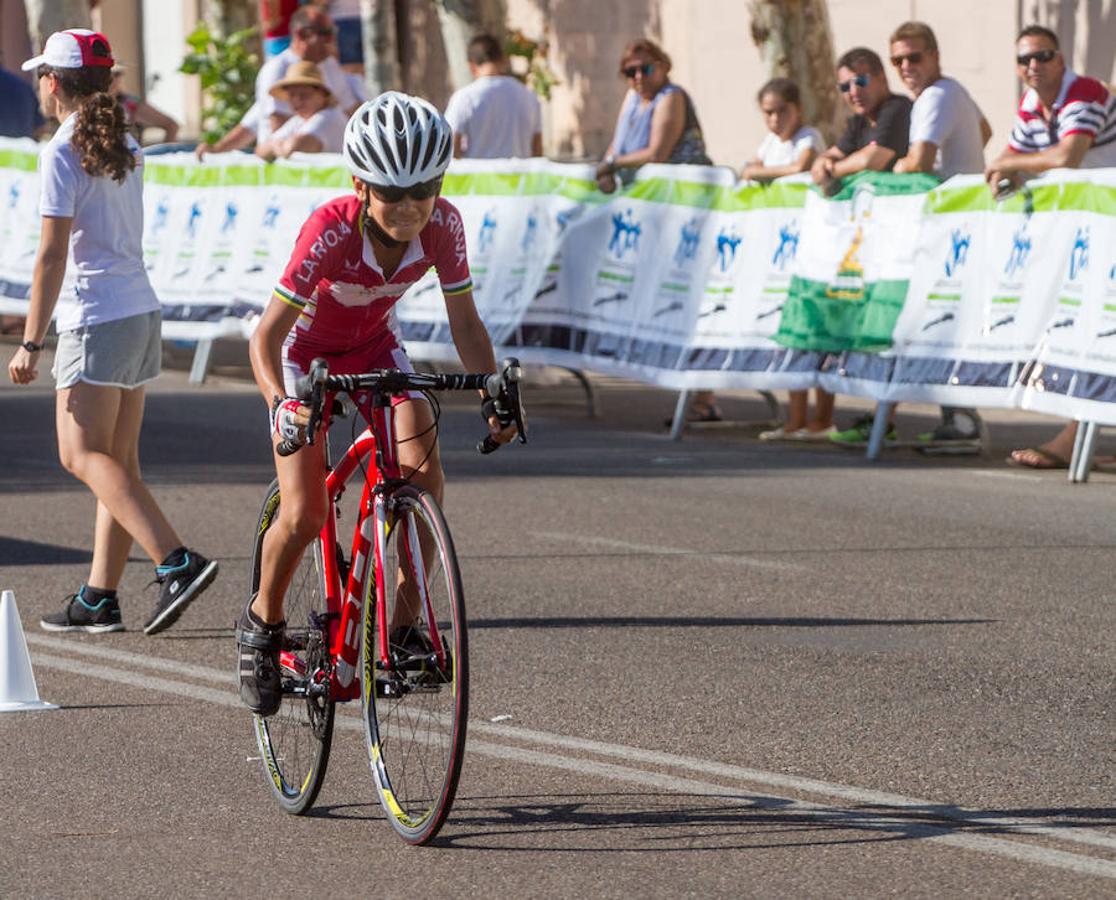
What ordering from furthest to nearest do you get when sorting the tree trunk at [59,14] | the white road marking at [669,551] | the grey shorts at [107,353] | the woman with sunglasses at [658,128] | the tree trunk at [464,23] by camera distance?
the tree trunk at [59,14] < the tree trunk at [464,23] < the woman with sunglasses at [658,128] < the white road marking at [669,551] < the grey shorts at [107,353]

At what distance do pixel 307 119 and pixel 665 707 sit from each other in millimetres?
11360

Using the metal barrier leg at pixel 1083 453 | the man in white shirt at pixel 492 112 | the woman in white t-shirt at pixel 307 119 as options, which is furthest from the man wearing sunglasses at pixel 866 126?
the woman in white t-shirt at pixel 307 119

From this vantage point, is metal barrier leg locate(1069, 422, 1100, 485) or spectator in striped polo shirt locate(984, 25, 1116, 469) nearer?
metal barrier leg locate(1069, 422, 1100, 485)

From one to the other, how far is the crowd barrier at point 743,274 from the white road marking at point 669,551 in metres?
2.90

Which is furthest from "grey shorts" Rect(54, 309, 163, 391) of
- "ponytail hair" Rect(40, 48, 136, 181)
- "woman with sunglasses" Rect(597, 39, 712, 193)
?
"woman with sunglasses" Rect(597, 39, 712, 193)

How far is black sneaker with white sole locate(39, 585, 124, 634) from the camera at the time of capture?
9.06 m

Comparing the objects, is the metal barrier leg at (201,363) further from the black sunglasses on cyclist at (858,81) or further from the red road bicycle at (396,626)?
the red road bicycle at (396,626)

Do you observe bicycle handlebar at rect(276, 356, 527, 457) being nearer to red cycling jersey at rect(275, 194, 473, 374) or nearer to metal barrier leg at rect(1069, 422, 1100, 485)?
red cycling jersey at rect(275, 194, 473, 374)

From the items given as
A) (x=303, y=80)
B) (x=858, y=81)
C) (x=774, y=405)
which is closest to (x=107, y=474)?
(x=858, y=81)

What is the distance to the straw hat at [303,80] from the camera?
18.1 m

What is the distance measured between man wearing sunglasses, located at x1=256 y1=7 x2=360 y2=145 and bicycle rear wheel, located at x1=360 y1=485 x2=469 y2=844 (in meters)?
13.3

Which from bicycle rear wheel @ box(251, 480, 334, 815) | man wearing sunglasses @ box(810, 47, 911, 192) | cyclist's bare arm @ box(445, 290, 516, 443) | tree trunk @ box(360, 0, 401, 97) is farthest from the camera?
tree trunk @ box(360, 0, 401, 97)

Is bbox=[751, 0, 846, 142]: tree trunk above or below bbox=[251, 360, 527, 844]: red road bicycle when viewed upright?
above

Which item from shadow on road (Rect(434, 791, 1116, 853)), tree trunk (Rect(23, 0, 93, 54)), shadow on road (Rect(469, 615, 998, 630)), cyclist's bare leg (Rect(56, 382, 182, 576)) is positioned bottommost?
shadow on road (Rect(469, 615, 998, 630))
